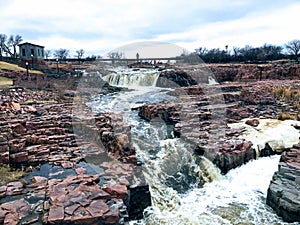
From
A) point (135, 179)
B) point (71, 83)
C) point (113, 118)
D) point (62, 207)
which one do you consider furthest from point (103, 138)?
point (71, 83)

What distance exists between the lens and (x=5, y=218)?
470cm

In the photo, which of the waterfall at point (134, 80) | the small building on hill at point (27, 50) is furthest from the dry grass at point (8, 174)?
the small building on hill at point (27, 50)

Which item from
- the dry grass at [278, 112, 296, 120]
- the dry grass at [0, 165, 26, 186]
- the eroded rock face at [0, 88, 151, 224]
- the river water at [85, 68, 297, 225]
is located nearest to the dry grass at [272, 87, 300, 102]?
the dry grass at [278, 112, 296, 120]

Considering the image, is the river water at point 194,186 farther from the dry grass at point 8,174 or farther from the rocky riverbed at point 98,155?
the dry grass at point 8,174

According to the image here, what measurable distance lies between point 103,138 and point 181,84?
17.5 meters

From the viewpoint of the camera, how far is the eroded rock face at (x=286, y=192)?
6488 mm

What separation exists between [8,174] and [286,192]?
7.25 metres

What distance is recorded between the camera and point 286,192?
6.75 meters

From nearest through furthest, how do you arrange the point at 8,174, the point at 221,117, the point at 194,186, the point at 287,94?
the point at 8,174, the point at 194,186, the point at 221,117, the point at 287,94

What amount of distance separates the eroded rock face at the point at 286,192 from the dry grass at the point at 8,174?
22.0 feet

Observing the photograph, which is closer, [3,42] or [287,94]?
[287,94]

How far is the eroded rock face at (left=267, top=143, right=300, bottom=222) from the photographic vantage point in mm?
6488

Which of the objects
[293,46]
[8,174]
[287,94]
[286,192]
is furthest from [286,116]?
[293,46]

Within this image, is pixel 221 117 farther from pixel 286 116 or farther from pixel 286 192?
pixel 286 192
